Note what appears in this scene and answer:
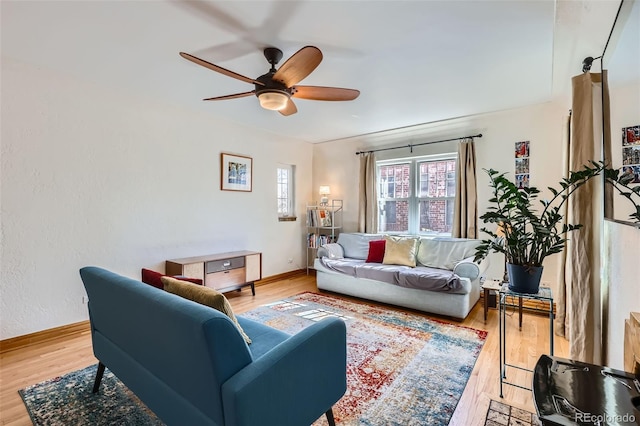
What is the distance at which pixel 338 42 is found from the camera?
7.57ft

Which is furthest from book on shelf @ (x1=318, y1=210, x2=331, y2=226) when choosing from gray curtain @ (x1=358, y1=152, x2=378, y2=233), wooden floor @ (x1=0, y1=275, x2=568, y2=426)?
wooden floor @ (x1=0, y1=275, x2=568, y2=426)

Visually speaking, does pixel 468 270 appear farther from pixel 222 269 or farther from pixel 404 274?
pixel 222 269

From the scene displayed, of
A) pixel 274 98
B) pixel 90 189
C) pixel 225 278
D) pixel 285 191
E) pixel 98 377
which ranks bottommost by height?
pixel 98 377

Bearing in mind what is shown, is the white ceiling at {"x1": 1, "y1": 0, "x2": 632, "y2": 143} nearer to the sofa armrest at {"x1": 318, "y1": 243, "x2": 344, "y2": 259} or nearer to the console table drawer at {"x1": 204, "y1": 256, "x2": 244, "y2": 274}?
the console table drawer at {"x1": 204, "y1": 256, "x2": 244, "y2": 274}

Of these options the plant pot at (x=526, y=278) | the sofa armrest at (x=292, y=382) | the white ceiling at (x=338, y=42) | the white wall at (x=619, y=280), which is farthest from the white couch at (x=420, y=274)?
the sofa armrest at (x=292, y=382)

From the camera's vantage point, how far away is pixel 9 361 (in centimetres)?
240

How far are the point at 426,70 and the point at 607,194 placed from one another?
180 cm

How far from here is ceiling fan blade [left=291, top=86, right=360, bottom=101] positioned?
2.44m

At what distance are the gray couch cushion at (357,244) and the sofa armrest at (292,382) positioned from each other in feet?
10.3

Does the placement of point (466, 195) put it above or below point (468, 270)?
above

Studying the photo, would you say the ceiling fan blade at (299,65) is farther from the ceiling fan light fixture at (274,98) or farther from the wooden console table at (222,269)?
the wooden console table at (222,269)

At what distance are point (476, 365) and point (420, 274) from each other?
120 centimetres

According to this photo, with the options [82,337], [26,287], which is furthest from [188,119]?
[82,337]

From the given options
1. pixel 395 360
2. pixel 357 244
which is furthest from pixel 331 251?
pixel 395 360
